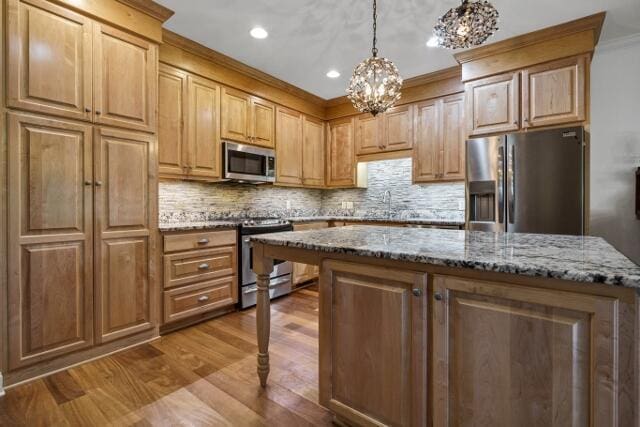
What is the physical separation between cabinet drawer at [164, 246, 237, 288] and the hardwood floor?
1.66 ft

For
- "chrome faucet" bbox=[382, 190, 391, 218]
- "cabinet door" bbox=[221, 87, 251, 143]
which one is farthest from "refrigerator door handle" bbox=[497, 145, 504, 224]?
"cabinet door" bbox=[221, 87, 251, 143]

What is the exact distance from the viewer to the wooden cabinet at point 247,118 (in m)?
3.52

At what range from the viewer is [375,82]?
6.36 feet

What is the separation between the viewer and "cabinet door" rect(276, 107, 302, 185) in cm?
418

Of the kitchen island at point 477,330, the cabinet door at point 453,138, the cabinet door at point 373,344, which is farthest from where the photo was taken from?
the cabinet door at point 453,138

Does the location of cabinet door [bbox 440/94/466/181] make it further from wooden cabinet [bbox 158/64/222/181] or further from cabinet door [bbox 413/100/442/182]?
wooden cabinet [bbox 158/64/222/181]

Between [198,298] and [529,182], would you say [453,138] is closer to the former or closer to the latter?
[529,182]

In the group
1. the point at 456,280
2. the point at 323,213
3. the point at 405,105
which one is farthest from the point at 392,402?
the point at 323,213

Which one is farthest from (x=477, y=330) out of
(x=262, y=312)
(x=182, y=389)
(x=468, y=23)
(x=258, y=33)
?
(x=258, y=33)

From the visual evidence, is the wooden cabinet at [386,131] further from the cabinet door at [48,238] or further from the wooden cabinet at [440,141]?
the cabinet door at [48,238]

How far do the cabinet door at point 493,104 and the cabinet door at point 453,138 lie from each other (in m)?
0.41

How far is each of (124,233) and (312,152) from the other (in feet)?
9.57

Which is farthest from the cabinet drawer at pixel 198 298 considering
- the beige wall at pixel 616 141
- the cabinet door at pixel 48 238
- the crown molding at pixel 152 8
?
the beige wall at pixel 616 141

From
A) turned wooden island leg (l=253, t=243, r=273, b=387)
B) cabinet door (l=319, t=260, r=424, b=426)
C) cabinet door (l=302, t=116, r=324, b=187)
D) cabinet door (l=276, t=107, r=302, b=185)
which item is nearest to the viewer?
cabinet door (l=319, t=260, r=424, b=426)
